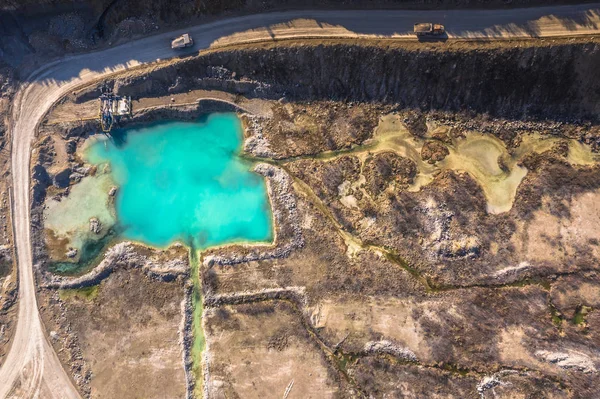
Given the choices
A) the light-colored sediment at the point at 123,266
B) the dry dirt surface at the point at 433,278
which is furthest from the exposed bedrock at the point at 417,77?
the light-colored sediment at the point at 123,266

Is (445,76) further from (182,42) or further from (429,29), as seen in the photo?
(182,42)

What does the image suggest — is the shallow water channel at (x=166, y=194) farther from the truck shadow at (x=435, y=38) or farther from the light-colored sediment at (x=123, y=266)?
the truck shadow at (x=435, y=38)

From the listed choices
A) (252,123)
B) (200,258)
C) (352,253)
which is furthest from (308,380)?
(252,123)

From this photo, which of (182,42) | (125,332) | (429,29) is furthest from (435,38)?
(125,332)

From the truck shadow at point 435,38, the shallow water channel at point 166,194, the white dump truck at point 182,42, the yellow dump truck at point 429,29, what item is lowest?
the shallow water channel at point 166,194

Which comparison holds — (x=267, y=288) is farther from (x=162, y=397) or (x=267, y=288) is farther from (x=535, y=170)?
(x=535, y=170)

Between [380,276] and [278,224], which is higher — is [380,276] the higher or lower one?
the lower one
